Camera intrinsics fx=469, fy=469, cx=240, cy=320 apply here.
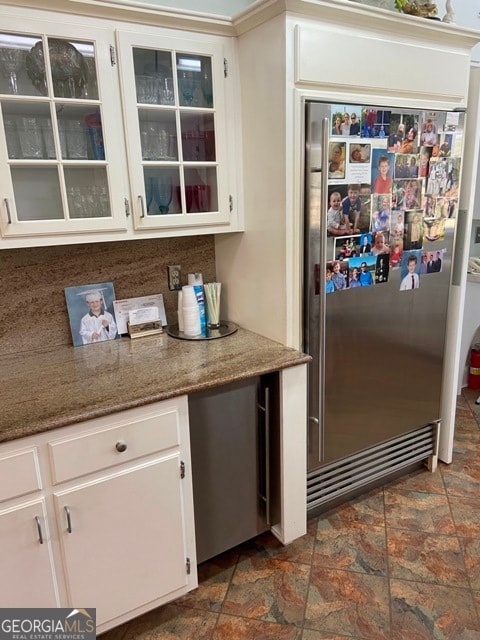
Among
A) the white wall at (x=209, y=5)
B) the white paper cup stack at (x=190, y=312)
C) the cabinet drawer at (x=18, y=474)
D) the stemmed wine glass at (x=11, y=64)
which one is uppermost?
the white wall at (x=209, y=5)

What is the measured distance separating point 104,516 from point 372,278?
1.34m

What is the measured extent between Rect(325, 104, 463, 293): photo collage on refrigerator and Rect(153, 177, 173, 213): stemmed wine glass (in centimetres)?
63

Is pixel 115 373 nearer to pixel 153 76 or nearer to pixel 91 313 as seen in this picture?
pixel 91 313

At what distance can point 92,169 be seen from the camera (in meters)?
1.72

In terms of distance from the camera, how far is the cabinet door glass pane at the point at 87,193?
1.71m

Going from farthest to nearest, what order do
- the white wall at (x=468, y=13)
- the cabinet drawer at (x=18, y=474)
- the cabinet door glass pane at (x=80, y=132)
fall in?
1. the white wall at (x=468, y=13)
2. the cabinet door glass pane at (x=80, y=132)
3. the cabinet drawer at (x=18, y=474)

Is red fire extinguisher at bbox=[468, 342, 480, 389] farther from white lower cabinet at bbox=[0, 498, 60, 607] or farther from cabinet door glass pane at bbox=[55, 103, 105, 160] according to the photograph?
white lower cabinet at bbox=[0, 498, 60, 607]

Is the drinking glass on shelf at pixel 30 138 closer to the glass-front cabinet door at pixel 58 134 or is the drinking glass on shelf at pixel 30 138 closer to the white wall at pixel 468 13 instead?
the glass-front cabinet door at pixel 58 134

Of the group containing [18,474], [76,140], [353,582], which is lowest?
[353,582]

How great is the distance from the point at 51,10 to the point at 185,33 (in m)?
0.47

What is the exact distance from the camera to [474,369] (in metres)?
3.54

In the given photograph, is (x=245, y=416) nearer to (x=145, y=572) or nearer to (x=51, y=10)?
(x=145, y=572)

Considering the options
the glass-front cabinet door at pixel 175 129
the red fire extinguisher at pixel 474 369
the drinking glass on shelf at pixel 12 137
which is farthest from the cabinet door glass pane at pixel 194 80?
the red fire extinguisher at pixel 474 369

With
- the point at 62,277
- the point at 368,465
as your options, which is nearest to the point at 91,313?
the point at 62,277
